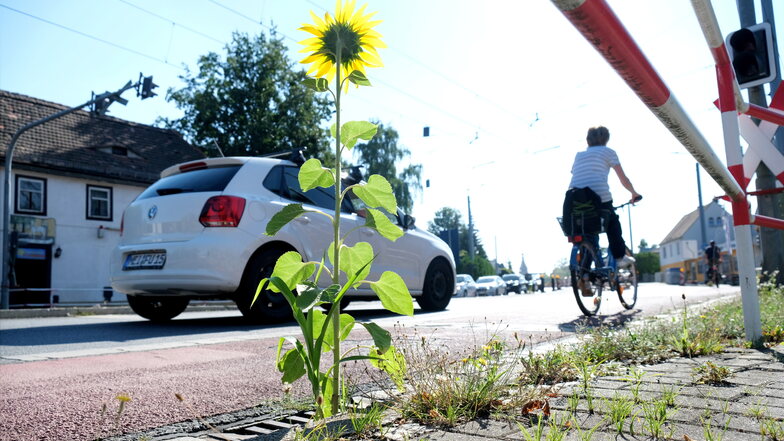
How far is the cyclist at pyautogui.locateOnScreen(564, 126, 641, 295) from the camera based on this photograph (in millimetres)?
6891

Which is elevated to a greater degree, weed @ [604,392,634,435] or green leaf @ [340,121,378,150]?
green leaf @ [340,121,378,150]

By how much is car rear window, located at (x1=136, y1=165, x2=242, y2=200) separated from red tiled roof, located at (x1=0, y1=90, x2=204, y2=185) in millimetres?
20660

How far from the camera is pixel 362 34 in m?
1.96

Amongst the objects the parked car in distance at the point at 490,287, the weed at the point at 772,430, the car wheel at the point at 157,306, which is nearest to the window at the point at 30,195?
the car wheel at the point at 157,306

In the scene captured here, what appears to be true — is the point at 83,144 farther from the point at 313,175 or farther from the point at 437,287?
the point at 313,175

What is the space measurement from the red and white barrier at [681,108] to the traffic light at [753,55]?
0.41m

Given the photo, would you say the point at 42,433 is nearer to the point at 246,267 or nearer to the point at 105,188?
the point at 246,267

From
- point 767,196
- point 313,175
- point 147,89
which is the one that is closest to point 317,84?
point 313,175

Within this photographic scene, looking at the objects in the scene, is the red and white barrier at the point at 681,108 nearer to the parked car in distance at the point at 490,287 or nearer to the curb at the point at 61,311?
the curb at the point at 61,311

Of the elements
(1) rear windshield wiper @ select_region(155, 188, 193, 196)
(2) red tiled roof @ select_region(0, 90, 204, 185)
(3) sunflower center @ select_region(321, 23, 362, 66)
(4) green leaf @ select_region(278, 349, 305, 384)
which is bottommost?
(4) green leaf @ select_region(278, 349, 305, 384)

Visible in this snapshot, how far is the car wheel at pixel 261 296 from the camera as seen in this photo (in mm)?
6375

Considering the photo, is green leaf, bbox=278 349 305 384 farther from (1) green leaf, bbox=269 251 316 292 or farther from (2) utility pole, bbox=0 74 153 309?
(2) utility pole, bbox=0 74 153 309

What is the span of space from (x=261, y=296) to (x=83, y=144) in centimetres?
2505

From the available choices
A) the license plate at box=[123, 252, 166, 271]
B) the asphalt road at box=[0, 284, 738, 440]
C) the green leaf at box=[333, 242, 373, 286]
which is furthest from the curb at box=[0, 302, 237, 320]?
the green leaf at box=[333, 242, 373, 286]
